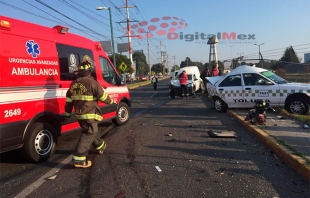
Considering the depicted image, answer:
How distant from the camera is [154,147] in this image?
5.97 meters

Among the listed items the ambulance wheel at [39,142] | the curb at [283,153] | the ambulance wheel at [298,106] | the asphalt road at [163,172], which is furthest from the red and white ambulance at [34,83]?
the ambulance wheel at [298,106]

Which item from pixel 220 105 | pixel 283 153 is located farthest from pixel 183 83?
pixel 283 153

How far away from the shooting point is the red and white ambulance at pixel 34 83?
4.54m

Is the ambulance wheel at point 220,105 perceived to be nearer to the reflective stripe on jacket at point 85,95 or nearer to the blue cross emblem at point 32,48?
the reflective stripe on jacket at point 85,95

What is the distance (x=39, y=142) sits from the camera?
5.13 meters

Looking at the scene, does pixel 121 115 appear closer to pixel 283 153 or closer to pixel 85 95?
pixel 85 95

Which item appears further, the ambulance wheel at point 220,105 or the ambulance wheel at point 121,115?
the ambulance wheel at point 220,105

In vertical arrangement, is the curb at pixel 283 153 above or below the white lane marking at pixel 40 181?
above

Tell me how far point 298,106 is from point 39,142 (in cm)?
781

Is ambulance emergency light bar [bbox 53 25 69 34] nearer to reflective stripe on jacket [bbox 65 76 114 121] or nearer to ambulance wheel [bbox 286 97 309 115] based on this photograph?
reflective stripe on jacket [bbox 65 76 114 121]

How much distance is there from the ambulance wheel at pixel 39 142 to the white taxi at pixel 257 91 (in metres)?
6.81

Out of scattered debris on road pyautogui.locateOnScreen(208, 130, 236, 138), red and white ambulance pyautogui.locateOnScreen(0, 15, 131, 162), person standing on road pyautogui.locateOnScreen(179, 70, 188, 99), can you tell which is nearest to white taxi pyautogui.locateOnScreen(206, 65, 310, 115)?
scattered debris on road pyautogui.locateOnScreen(208, 130, 236, 138)

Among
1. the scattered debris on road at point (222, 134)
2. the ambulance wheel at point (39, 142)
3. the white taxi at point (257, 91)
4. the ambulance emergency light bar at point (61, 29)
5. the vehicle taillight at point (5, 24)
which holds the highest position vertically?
the ambulance emergency light bar at point (61, 29)

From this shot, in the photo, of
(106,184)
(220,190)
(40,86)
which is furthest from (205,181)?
(40,86)
